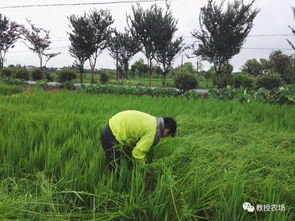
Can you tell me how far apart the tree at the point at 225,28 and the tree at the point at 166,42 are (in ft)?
6.31

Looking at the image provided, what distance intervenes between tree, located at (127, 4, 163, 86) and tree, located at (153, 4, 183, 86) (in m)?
0.12

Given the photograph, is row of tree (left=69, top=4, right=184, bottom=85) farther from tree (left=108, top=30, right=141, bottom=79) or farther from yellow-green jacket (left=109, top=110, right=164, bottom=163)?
yellow-green jacket (left=109, top=110, right=164, bottom=163)

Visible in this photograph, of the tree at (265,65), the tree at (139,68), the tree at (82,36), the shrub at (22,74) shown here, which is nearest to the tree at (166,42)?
the tree at (82,36)

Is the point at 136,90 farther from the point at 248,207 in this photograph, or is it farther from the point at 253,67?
the point at 253,67

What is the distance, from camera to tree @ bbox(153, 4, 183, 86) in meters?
12.1

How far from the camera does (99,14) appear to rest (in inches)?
575

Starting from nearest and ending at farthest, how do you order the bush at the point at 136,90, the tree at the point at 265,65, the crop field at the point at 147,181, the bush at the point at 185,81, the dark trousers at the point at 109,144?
the crop field at the point at 147,181 < the dark trousers at the point at 109,144 < the bush at the point at 136,90 < the bush at the point at 185,81 < the tree at the point at 265,65

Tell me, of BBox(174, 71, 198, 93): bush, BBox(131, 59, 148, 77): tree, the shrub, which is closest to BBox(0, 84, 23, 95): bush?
BBox(174, 71, 198, 93): bush

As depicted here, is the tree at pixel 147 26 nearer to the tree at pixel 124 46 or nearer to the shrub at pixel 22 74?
→ the tree at pixel 124 46

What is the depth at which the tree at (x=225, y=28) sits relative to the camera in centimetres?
1058

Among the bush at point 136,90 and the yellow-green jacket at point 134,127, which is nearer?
the yellow-green jacket at point 134,127

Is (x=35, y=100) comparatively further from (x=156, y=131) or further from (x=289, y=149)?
(x=289, y=149)

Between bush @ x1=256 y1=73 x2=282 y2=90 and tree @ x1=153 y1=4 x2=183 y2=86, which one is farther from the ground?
tree @ x1=153 y1=4 x2=183 y2=86

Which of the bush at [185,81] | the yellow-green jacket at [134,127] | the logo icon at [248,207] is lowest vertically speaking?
the logo icon at [248,207]
